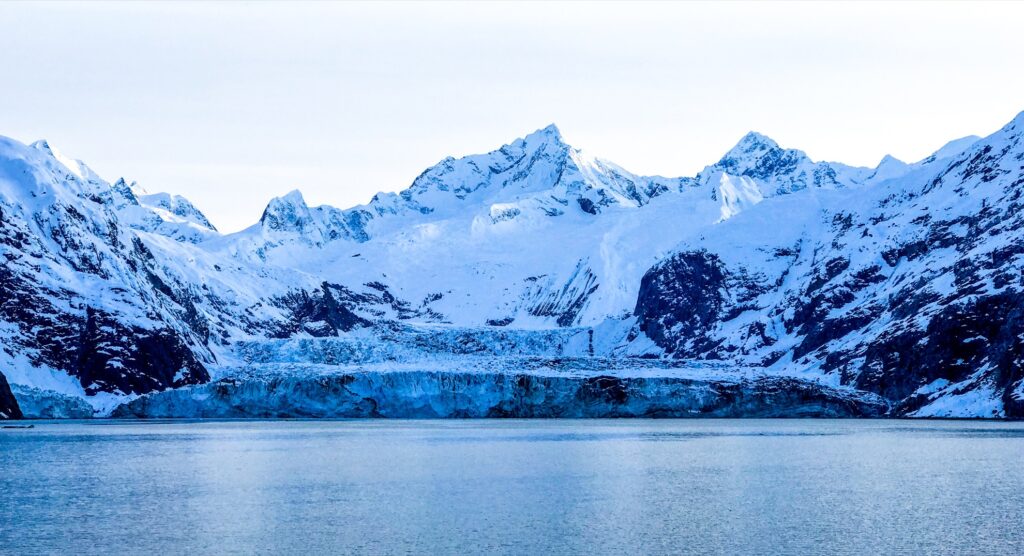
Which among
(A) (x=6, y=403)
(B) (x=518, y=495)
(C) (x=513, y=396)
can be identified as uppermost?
(C) (x=513, y=396)

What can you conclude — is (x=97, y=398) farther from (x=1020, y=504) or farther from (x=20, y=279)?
(x=1020, y=504)

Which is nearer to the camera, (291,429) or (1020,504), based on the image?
(1020,504)

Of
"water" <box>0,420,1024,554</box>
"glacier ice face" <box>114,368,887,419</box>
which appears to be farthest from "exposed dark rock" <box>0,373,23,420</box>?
"water" <box>0,420,1024,554</box>

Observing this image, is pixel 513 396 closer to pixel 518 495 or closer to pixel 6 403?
pixel 6 403

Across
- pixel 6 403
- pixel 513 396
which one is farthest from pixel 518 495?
pixel 6 403

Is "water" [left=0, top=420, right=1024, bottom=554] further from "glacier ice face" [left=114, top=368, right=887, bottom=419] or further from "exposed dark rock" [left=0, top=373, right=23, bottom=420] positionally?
"glacier ice face" [left=114, top=368, right=887, bottom=419]

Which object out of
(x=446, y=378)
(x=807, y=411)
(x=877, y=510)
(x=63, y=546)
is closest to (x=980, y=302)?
(x=807, y=411)

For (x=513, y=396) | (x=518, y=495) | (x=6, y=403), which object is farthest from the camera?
(x=513, y=396)

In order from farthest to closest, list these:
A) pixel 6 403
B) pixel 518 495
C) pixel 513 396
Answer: pixel 513 396, pixel 6 403, pixel 518 495
